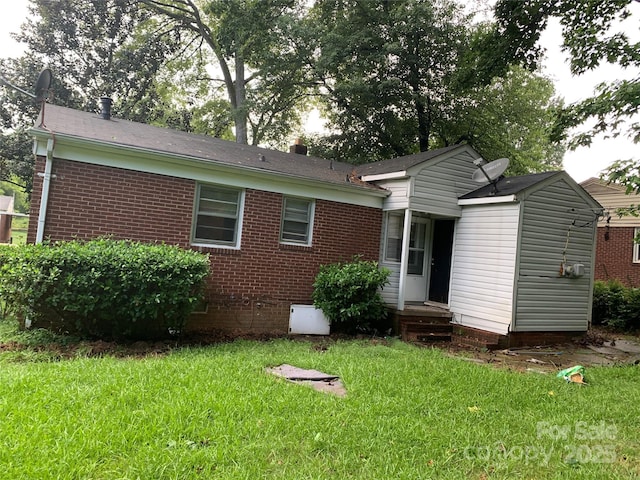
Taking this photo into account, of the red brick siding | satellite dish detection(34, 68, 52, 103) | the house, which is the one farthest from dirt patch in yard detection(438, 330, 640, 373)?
satellite dish detection(34, 68, 52, 103)

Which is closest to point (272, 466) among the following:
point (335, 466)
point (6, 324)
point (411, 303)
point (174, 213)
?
point (335, 466)

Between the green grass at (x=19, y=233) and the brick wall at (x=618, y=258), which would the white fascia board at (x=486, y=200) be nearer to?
the green grass at (x=19, y=233)

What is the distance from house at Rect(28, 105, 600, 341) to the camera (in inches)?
269

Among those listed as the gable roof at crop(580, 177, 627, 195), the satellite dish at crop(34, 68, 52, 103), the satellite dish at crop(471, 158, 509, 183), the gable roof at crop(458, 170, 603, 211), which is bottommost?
the gable roof at crop(458, 170, 603, 211)

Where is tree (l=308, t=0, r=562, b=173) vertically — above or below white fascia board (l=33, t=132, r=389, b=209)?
above

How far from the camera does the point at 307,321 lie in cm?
849

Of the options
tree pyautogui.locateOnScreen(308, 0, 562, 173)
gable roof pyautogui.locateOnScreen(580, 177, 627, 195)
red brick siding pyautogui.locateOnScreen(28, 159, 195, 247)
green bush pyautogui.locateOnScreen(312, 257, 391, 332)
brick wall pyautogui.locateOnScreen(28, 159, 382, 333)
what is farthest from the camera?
gable roof pyautogui.locateOnScreen(580, 177, 627, 195)

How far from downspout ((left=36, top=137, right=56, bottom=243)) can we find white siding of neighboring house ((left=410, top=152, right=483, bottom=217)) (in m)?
6.79

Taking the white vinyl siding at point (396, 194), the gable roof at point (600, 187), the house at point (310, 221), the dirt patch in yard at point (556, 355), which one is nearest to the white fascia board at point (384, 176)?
the house at point (310, 221)

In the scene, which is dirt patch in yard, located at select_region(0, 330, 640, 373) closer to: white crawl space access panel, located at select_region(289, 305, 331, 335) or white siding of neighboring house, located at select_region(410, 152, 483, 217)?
white crawl space access panel, located at select_region(289, 305, 331, 335)

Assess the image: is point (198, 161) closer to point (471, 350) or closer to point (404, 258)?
point (404, 258)

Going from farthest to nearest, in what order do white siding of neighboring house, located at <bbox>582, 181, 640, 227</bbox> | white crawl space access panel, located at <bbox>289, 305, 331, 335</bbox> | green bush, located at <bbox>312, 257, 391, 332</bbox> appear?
white siding of neighboring house, located at <bbox>582, 181, 640, 227</bbox> < white crawl space access panel, located at <bbox>289, 305, 331, 335</bbox> < green bush, located at <bbox>312, 257, 391, 332</bbox>

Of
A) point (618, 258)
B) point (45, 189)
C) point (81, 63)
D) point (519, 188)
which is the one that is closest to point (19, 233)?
point (81, 63)

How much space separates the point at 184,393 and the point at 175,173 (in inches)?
181
